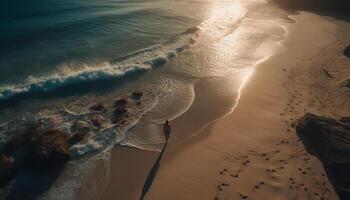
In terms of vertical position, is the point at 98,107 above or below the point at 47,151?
below

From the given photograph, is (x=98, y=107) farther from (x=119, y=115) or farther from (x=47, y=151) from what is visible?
(x=47, y=151)

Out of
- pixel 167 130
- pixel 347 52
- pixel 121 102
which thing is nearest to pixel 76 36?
pixel 121 102

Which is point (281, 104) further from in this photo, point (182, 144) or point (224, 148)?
point (182, 144)

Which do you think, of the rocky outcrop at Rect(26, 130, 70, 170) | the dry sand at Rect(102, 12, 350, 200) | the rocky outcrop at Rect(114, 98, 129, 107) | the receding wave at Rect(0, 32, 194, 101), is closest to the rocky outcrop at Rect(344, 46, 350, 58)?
the dry sand at Rect(102, 12, 350, 200)

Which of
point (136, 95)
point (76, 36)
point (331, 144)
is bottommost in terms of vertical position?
point (136, 95)

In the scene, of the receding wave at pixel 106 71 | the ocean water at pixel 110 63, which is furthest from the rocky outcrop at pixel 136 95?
the receding wave at pixel 106 71

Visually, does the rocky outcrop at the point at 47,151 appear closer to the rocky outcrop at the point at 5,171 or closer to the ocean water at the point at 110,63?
the ocean water at the point at 110,63

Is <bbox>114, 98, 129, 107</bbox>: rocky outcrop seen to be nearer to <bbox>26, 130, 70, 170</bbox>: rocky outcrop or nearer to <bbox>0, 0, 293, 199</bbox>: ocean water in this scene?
<bbox>0, 0, 293, 199</bbox>: ocean water

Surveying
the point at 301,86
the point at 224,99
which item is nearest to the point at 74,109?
the point at 224,99
